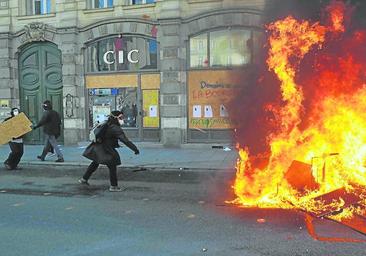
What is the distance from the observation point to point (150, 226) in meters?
5.91

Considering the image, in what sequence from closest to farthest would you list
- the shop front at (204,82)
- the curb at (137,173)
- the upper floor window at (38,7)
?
the curb at (137,173)
the shop front at (204,82)
the upper floor window at (38,7)

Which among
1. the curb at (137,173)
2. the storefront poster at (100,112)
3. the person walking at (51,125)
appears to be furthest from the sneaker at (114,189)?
the storefront poster at (100,112)

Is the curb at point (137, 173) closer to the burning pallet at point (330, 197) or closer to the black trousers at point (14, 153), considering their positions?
the black trousers at point (14, 153)

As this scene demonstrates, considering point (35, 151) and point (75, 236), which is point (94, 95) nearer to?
point (35, 151)

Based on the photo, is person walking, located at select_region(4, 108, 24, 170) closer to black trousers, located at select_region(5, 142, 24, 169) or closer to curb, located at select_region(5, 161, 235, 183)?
black trousers, located at select_region(5, 142, 24, 169)

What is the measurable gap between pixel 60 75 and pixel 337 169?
12730mm

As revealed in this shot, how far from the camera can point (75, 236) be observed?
5.49 m

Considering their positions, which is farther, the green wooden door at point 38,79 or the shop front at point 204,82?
the green wooden door at point 38,79

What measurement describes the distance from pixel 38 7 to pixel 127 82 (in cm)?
497

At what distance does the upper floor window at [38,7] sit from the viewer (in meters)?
17.3

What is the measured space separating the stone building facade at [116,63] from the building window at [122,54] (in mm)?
36

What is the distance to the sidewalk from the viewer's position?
11633mm

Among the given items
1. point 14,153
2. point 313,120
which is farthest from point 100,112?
point 313,120

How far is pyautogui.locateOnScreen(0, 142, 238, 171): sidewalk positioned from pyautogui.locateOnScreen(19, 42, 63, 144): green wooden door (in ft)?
5.75
